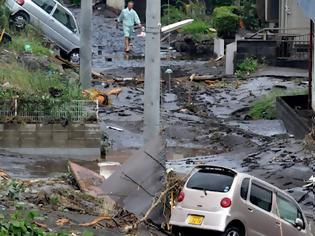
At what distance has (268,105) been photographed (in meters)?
25.6

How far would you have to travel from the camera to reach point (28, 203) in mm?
11102

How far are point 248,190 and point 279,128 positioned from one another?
1092 centimetres

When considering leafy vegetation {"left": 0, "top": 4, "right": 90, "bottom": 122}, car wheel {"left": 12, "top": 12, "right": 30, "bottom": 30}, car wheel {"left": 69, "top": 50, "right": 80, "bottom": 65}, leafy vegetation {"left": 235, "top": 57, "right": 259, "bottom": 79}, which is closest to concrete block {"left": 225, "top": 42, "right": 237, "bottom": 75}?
→ leafy vegetation {"left": 235, "top": 57, "right": 259, "bottom": 79}

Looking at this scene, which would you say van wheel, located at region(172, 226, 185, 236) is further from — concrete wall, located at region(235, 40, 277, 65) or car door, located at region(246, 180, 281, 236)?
concrete wall, located at region(235, 40, 277, 65)

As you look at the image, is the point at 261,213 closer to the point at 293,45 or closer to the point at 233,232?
the point at 233,232

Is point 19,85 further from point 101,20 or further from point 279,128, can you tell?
point 101,20

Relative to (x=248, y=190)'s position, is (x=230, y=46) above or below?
above

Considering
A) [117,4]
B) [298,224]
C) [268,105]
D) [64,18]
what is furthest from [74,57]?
[117,4]

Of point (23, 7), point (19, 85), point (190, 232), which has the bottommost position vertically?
point (190, 232)

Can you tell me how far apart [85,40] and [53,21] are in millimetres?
10953

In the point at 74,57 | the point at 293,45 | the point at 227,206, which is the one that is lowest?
the point at 227,206

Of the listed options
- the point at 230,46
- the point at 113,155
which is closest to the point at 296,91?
the point at 230,46

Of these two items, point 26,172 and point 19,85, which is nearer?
point 26,172

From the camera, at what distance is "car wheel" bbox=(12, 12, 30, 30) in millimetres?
28959
